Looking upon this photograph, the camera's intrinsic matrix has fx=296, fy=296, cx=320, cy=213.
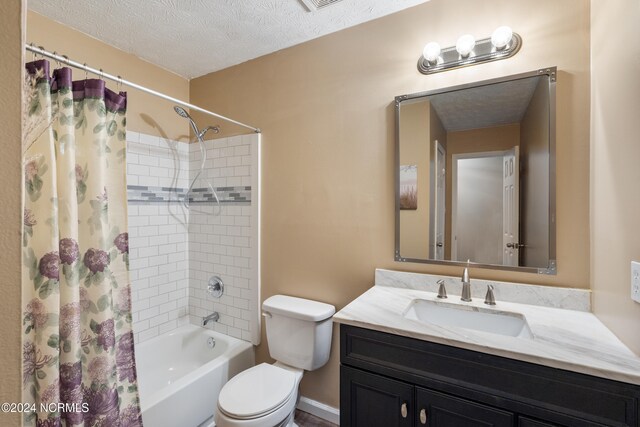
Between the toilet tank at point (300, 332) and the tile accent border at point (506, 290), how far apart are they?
42cm

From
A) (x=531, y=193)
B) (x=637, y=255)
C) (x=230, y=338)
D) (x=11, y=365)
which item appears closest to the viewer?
(x=11, y=365)

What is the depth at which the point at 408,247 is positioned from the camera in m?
1.67

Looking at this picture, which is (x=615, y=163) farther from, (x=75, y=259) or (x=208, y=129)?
(x=208, y=129)

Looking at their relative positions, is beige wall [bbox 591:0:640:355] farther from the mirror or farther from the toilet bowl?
the toilet bowl

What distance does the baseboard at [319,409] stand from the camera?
190cm

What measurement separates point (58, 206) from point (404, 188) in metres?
1.59

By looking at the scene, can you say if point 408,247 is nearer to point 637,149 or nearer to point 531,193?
point 531,193

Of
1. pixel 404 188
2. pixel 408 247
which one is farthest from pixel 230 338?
pixel 404 188

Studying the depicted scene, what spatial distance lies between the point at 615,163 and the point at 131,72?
9.22 feet

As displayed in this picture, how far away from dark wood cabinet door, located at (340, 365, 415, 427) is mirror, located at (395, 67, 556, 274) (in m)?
0.69

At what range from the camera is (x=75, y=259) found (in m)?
1.18

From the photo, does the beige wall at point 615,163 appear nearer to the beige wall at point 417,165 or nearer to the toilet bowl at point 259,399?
the beige wall at point 417,165

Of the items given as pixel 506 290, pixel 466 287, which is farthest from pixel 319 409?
pixel 506 290

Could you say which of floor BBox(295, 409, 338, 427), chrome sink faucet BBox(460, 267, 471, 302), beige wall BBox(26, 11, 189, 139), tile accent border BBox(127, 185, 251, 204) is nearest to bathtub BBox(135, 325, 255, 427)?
floor BBox(295, 409, 338, 427)
